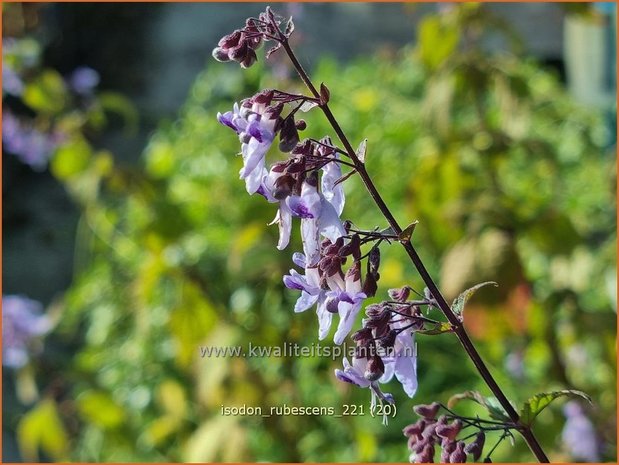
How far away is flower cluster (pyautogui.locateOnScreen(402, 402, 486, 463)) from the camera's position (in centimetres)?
78

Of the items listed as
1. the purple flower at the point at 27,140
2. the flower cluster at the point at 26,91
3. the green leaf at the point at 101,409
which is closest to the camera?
the green leaf at the point at 101,409

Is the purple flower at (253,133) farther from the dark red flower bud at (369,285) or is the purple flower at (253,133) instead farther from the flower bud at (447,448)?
the flower bud at (447,448)

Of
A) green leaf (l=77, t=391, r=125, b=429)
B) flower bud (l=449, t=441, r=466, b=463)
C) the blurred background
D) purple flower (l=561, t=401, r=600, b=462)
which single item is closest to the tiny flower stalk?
flower bud (l=449, t=441, r=466, b=463)

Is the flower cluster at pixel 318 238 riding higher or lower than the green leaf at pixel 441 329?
higher

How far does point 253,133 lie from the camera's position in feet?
2.50

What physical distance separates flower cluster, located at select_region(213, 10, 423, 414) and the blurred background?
2.91 feet

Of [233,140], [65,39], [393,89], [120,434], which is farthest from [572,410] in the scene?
[65,39]

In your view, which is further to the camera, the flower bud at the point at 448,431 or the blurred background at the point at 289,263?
the blurred background at the point at 289,263

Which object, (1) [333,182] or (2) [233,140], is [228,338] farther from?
(2) [233,140]

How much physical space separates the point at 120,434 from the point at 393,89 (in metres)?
2.59

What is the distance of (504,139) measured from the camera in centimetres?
187

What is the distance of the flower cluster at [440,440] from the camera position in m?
0.78

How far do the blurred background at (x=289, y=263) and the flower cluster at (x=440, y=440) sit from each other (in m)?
0.81

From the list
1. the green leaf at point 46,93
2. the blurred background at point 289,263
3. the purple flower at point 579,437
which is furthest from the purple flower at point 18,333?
the purple flower at point 579,437
